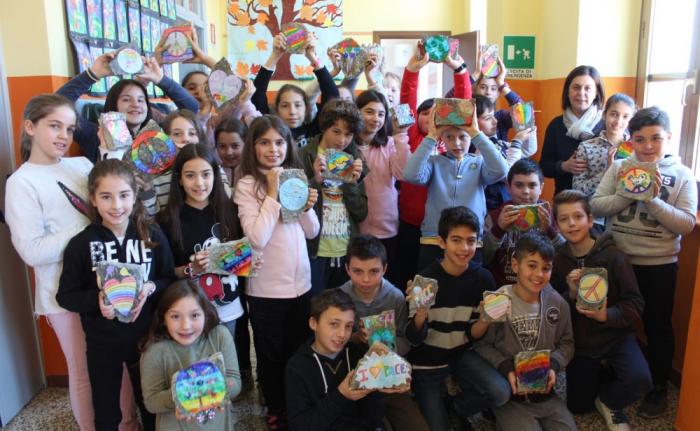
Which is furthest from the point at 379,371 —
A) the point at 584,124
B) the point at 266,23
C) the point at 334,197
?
the point at 266,23

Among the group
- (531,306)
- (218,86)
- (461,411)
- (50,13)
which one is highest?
(50,13)

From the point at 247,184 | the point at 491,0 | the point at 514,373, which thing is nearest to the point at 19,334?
the point at 247,184

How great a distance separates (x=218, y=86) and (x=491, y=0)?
297cm

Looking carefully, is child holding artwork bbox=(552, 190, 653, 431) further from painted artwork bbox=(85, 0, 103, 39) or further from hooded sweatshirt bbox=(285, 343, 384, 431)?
painted artwork bbox=(85, 0, 103, 39)

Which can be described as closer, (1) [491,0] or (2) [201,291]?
(2) [201,291]

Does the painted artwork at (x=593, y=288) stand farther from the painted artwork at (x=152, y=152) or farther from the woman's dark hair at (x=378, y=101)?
the painted artwork at (x=152, y=152)

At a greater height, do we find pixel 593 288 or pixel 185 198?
pixel 185 198

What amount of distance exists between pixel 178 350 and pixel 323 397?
0.56 m

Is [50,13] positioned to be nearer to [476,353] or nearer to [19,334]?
[19,334]

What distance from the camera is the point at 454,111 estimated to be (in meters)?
2.29

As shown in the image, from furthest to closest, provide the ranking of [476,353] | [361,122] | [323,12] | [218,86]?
[323,12]
[218,86]
[361,122]
[476,353]

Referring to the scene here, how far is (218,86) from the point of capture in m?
2.66

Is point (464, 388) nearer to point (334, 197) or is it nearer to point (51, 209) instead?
point (334, 197)

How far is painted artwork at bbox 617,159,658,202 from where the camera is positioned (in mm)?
2260
